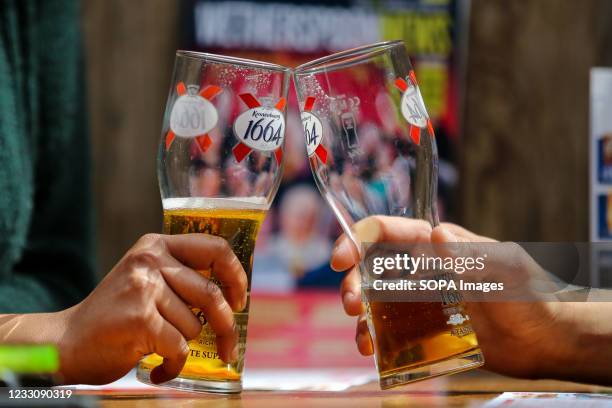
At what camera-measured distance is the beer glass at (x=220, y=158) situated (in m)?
0.67

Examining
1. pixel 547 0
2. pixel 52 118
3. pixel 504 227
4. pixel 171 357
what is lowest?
pixel 504 227

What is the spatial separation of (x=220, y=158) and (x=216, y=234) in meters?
0.07

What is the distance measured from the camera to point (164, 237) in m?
0.66

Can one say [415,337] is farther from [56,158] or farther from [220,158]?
[56,158]

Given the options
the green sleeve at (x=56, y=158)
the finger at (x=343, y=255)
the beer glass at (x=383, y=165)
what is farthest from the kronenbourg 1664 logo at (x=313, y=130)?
the green sleeve at (x=56, y=158)

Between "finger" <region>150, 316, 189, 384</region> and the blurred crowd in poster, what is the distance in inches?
53.5

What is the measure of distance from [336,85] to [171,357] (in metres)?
0.27

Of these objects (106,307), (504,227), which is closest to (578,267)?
(106,307)

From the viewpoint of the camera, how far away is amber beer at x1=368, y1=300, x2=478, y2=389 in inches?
25.1

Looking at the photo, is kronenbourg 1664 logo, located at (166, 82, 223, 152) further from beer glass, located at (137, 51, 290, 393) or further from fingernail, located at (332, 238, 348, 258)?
fingernail, located at (332, 238, 348, 258)

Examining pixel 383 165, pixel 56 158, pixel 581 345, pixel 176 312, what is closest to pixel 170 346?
pixel 176 312

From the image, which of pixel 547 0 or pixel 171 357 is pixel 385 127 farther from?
pixel 547 0

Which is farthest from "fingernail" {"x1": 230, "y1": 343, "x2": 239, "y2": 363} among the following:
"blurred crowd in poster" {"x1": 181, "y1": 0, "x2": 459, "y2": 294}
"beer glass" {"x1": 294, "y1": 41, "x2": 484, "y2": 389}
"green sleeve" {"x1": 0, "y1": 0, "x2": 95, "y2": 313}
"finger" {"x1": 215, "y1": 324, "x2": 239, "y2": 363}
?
"blurred crowd in poster" {"x1": 181, "y1": 0, "x2": 459, "y2": 294}

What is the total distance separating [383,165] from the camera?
0.67m
